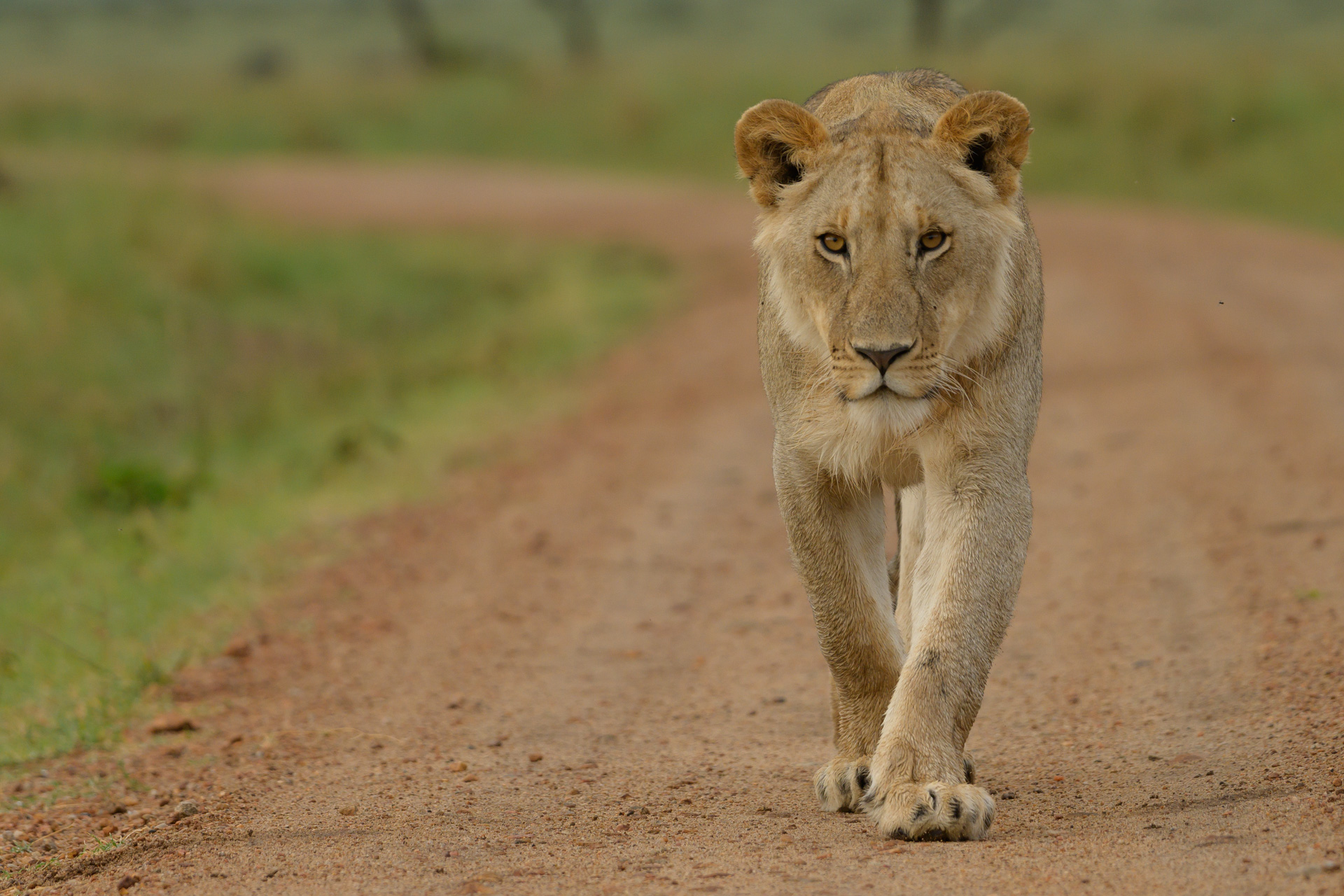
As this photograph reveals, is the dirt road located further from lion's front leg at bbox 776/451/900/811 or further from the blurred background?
the blurred background

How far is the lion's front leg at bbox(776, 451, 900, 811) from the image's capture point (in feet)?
13.0

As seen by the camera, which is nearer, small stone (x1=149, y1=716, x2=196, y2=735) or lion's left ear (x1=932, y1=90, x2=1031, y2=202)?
lion's left ear (x1=932, y1=90, x2=1031, y2=202)

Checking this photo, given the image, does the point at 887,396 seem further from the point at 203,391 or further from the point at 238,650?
the point at 203,391

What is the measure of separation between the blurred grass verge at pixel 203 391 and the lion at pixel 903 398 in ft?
7.98

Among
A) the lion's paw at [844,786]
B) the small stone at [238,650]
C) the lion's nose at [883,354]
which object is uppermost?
the lion's nose at [883,354]

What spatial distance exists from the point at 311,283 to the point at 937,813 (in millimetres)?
11276

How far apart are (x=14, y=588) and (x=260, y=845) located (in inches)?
154

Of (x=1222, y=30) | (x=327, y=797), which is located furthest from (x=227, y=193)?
(x=1222, y=30)

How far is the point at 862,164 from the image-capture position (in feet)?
12.4

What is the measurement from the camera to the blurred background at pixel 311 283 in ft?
23.0

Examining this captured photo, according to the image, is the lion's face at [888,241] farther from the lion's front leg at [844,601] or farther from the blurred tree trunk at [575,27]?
the blurred tree trunk at [575,27]

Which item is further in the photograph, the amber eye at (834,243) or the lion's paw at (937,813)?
the amber eye at (834,243)

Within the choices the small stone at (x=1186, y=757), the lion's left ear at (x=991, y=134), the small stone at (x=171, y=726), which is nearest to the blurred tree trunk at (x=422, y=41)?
the small stone at (x=171, y=726)

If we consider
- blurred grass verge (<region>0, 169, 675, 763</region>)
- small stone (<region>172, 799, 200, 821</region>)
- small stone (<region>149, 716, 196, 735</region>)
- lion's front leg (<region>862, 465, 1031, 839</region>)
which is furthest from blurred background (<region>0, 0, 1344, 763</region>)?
lion's front leg (<region>862, 465, 1031, 839</region>)
